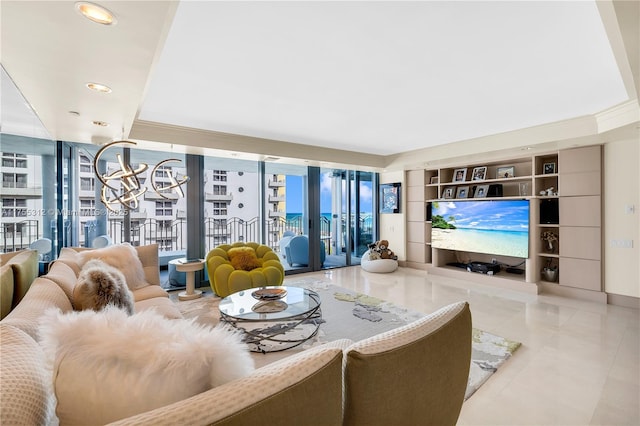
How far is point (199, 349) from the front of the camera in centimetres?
86

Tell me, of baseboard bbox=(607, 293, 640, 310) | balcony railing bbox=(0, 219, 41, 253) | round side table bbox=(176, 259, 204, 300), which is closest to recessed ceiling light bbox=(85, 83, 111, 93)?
balcony railing bbox=(0, 219, 41, 253)

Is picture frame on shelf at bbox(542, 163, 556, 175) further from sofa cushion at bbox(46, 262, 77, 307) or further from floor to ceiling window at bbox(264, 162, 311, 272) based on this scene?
sofa cushion at bbox(46, 262, 77, 307)

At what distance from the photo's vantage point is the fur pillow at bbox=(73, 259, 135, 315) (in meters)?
2.00

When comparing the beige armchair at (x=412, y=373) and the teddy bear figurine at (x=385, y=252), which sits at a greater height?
the beige armchair at (x=412, y=373)

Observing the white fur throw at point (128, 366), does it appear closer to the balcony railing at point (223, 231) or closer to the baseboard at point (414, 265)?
the balcony railing at point (223, 231)

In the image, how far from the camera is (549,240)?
15.9 ft

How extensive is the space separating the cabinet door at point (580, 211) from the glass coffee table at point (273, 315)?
13.2 ft

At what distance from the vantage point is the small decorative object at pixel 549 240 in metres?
4.82

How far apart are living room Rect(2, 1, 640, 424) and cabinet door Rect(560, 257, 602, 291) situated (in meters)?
0.10

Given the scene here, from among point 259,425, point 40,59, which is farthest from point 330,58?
point 259,425

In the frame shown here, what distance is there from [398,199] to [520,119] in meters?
3.28

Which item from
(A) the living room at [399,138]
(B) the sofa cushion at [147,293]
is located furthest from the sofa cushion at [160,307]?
(A) the living room at [399,138]

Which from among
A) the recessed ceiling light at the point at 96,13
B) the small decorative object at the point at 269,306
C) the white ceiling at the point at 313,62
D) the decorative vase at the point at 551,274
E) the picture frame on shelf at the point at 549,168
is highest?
the white ceiling at the point at 313,62

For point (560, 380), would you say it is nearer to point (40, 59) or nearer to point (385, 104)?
point (385, 104)
